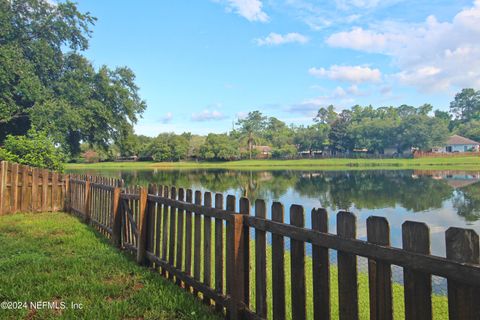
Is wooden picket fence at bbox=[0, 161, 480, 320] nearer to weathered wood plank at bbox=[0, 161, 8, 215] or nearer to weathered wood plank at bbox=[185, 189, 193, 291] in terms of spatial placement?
weathered wood plank at bbox=[185, 189, 193, 291]

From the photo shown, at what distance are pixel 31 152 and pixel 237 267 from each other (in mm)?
11046

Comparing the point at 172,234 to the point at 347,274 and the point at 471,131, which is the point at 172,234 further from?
the point at 471,131

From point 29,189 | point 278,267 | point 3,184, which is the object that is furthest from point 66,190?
point 278,267

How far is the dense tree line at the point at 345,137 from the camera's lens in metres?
71.6

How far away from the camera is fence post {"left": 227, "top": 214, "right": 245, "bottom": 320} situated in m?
3.33

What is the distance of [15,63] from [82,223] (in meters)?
15.0

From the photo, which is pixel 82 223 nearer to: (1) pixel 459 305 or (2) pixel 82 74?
(1) pixel 459 305

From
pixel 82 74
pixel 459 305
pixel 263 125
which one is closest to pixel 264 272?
pixel 459 305

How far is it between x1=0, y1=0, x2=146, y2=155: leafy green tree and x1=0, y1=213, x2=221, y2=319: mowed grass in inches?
528

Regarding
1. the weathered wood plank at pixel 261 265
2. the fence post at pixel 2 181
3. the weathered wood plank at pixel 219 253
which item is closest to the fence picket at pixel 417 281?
the weathered wood plank at pixel 261 265

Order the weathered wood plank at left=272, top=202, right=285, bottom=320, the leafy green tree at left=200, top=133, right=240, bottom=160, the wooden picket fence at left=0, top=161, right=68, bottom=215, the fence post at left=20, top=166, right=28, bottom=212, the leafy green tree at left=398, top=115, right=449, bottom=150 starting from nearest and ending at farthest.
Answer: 1. the weathered wood plank at left=272, top=202, right=285, bottom=320
2. the wooden picket fence at left=0, top=161, right=68, bottom=215
3. the fence post at left=20, top=166, right=28, bottom=212
4. the leafy green tree at left=398, top=115, right=449, bottom=150
5. the leafy green tree at left=200, top=133, right=240, bottom=160

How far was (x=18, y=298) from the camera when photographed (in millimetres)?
3846

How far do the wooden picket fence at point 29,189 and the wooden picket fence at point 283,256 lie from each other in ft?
16.6

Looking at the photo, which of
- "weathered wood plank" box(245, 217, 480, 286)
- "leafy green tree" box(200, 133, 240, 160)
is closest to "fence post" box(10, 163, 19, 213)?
"weathered wood plank" box(245, 217, 480, 286)
